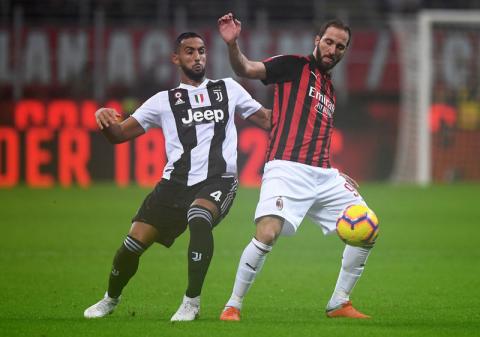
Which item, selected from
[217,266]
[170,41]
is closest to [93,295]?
[217,266]

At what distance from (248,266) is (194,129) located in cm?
104

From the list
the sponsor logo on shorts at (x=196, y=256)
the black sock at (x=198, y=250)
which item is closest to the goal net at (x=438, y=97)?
the black sock at (x=198, y=250)

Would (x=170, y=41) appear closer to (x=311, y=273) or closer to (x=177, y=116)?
(x=311, y=273)

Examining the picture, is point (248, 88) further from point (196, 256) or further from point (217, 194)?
point (196, 256)

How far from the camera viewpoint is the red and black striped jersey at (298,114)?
7.27 metres

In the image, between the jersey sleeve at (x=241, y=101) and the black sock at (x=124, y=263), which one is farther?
the jersey sleeve at (x=241, y=101)

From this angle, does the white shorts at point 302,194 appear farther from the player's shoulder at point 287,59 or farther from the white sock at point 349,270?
the player's shoulder at point 287,59

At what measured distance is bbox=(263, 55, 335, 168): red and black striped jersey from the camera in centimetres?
727

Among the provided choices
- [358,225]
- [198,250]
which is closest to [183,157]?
[198,250]

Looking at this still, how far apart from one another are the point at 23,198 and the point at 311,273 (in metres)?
10.2

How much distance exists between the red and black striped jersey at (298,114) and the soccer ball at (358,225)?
18.3 inches

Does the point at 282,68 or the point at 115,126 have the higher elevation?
the point at 282,68

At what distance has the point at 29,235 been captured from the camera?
13.6 metres

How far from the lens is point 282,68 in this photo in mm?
7273
